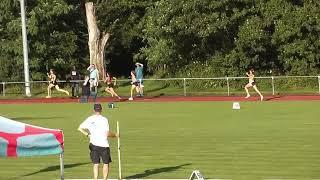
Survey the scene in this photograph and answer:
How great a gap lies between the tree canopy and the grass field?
1302 centimetres

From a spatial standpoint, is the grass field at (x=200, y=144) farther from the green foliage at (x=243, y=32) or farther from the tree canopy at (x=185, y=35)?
the tree canopy at (x=185, y=35)

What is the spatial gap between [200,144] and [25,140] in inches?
328

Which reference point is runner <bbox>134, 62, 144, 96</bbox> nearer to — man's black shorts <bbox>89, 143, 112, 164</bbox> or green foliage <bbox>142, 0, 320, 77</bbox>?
green foliage <bbox>142, 0, 320, 77</bbox>

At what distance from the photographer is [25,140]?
488 inches

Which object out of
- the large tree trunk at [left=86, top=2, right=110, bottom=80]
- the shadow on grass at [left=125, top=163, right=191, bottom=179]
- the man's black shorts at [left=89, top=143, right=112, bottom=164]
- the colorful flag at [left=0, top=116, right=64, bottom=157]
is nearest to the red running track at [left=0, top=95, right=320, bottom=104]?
the large tree trunk at [left=86, top=2, right=110, bottom=80]

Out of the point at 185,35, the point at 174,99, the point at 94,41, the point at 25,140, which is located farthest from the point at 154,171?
the point at 94,41

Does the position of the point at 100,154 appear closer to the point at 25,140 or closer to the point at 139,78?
the point at 25,140

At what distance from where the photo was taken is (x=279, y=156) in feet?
56.5

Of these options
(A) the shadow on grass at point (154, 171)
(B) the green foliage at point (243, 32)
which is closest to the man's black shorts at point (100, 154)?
(A) the shadow on grass at point (154, 171)

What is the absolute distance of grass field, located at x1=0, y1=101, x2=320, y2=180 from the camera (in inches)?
616

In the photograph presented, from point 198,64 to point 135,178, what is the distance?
34.4 meters

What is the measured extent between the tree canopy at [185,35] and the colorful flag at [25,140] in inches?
1295

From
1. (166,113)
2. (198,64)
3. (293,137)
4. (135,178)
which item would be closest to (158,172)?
(135,178)

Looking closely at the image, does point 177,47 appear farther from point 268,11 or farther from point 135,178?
point 135,178
